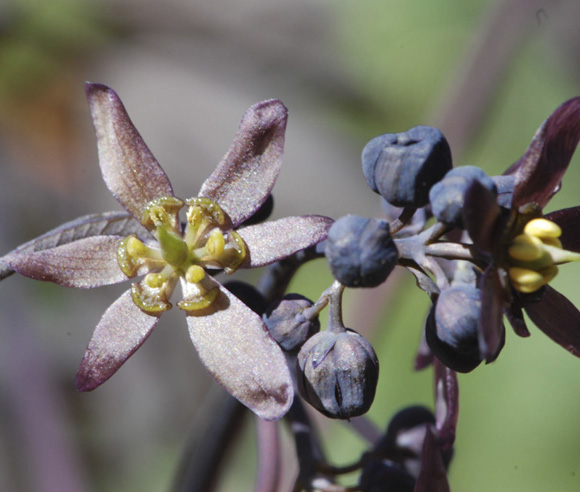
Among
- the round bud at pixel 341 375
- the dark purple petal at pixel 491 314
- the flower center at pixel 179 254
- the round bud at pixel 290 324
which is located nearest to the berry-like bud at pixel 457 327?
the dark purple petal at pixel 491 314

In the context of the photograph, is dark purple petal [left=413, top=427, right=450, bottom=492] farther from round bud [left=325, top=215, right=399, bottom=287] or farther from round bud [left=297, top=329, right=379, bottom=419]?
round bud [left=325, top=215, right=399, bottom=287]

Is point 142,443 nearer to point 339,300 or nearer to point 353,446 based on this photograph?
point 353,446

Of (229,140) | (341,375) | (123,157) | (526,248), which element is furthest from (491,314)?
(229,140)

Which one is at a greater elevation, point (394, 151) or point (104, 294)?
point (394, 151)

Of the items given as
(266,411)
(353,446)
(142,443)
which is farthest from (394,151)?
(142,443)

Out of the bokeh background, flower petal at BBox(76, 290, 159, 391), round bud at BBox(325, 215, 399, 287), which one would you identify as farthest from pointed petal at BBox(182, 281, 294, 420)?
the bokeh background

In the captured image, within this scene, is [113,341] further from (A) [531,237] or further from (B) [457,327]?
(A) [531,237]

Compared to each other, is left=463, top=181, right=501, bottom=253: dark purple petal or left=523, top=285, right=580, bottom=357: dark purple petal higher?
left=463, top=181, right=501, bottom=253: dark purple petal
